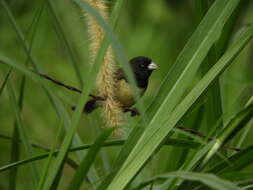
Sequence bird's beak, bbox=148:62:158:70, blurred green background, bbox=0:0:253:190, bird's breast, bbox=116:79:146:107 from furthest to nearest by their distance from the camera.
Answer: blurred green background, bbox=0:0:253:190, bird's beak, bbox=148:62:158:70, bird's breast, bbox=116:79:146:107

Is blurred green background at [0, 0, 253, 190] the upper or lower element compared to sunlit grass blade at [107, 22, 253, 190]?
lower

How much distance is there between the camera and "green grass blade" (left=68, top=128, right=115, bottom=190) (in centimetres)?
145

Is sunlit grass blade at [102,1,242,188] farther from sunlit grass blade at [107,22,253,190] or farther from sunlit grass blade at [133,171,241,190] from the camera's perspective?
sunlit grass blade at [133,171,241,190]

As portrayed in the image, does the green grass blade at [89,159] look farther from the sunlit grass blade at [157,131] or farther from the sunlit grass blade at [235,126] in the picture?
the sunlit grass blade at [235,126]

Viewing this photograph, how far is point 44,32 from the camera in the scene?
4512 millimetres

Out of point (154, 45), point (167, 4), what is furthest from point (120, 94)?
point (167, 4)

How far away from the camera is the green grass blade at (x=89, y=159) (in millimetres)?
1445

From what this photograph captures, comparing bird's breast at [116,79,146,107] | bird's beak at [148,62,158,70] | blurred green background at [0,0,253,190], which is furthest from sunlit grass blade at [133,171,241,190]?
blurred green background at [0,0,253,190]

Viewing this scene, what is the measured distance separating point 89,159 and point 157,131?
0.15 m

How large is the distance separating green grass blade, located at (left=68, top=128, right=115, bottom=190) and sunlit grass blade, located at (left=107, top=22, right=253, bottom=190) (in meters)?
0.07

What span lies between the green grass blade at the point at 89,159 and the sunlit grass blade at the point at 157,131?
0.07m

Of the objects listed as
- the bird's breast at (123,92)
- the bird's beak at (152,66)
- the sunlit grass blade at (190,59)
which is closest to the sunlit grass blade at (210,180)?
the sunlit grass blade at (190,59)

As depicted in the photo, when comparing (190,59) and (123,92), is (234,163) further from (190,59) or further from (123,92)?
(123,92)

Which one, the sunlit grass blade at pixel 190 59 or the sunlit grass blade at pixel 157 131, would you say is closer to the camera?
the sunlit grass blade at pixel 157 131
